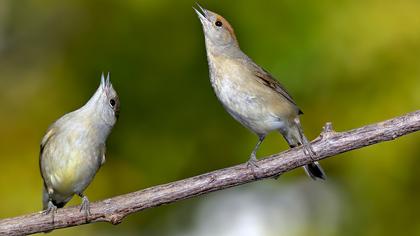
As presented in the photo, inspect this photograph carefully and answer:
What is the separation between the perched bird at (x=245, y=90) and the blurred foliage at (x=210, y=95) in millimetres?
792

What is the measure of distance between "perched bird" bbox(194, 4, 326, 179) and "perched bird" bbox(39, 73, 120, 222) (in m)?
0.70

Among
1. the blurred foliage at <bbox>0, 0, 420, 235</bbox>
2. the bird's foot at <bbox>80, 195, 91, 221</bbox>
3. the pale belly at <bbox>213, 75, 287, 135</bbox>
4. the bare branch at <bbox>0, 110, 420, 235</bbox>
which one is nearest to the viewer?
the bare branch at <bbox>0, 110, 420, 235</bbox>

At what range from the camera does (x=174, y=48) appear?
23.7 feet

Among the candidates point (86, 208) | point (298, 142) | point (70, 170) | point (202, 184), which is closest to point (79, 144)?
point (70, 170)

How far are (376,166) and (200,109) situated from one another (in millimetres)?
1398

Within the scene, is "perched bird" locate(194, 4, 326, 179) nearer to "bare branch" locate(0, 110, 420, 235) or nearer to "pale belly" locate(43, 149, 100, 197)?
"bare branch" locate(0, 110, 420, 235)

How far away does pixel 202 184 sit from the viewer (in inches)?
203

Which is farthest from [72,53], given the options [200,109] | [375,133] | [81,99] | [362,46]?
[375,133]

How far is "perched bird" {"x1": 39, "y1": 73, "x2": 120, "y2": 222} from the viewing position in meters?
5.76

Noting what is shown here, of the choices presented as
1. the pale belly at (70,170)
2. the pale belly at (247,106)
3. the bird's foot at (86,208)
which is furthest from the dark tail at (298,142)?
the bird's foot at (86,208)

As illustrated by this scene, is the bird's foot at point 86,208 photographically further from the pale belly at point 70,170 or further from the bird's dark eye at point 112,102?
the bird's dark eye at point 112,102

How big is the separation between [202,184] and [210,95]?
1.90 m

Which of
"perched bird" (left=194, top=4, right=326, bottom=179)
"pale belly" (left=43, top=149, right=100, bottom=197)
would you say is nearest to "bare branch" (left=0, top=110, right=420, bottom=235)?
"perched bird" (left=194, top=4, right=326, bottom=179)

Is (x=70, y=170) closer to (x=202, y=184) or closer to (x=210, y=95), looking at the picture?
(x=202, y=184)
